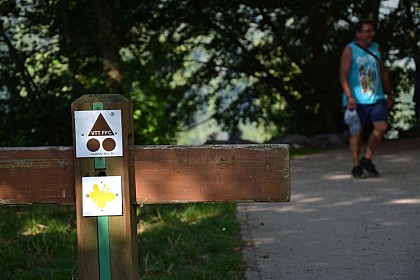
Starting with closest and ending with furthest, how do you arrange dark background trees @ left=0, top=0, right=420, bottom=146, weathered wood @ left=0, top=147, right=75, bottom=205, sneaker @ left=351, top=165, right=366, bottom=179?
weathered wood @ left=0, top=147, right=75, bottom=205 → sneaker @ left=351, top=165, right=366, bottom=179 → dark background trees @ left=0, top=0, right=420, bottom=146

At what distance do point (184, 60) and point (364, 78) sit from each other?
695 cm

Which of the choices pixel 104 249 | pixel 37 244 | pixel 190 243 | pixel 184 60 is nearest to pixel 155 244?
pixel 190 243

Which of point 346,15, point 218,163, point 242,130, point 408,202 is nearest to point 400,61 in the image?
point 346,15

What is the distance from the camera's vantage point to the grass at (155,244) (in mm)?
5469

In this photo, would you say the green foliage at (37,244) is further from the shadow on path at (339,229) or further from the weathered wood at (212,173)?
the weathered wood at (212,173)

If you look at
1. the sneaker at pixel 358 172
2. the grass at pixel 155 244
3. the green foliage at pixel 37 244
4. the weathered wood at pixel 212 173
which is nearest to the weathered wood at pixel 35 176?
the weathered wood at pixel 212 173

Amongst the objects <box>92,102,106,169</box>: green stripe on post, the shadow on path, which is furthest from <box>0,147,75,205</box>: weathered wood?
the shadow on path

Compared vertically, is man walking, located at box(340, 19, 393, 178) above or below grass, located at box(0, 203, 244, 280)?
above

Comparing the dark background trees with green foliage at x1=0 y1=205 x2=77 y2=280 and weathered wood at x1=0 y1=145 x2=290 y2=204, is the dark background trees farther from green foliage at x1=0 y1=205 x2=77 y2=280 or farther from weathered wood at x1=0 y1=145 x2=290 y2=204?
weathered wood at x1=0 y1=145 x2=290 y2=204

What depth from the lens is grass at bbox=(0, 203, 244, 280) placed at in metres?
5.47

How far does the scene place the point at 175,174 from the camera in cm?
360

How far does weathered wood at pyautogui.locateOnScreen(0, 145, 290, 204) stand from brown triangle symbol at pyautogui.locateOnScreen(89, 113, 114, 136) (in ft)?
0.41

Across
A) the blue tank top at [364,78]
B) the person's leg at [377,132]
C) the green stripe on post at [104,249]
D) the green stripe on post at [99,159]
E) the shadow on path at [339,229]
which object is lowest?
the shadow on path at [339,229]

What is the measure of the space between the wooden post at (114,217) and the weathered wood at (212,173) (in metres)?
0.07
